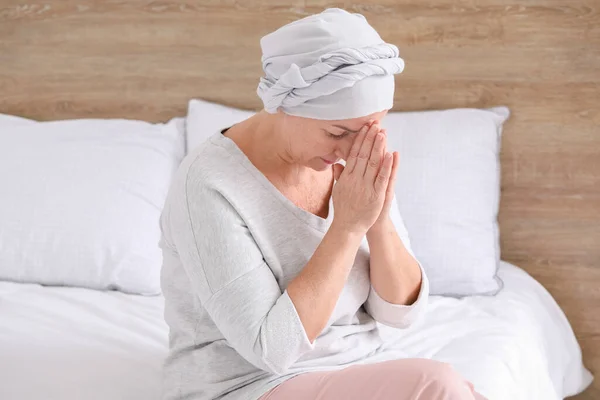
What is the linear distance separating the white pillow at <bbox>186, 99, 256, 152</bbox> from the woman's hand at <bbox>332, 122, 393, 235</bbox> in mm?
971

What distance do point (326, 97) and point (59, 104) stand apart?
1.43 metres

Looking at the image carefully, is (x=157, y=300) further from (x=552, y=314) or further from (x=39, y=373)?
(x=552, y=314)

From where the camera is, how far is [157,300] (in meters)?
2.10

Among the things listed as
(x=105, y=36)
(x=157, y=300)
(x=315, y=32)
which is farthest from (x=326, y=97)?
(x=105, y=36)

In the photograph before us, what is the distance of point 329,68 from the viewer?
4.27 ft

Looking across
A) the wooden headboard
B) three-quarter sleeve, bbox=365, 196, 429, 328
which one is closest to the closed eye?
three-quarter sleeve, bbox=365, 196, 429, 328

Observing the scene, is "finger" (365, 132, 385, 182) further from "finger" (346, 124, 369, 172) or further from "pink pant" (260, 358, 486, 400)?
"pink pant" (260, 358, 486, 400)

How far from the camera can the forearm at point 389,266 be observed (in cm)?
149

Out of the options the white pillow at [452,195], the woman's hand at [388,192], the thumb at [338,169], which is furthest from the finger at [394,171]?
the white pillow at [452,195]

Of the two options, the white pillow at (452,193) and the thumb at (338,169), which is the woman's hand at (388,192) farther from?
the white pillow at (452,193)

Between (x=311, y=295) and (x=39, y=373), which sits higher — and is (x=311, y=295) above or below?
above

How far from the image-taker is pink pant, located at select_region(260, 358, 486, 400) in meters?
1.24

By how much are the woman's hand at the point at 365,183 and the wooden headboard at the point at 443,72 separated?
3.35 ft

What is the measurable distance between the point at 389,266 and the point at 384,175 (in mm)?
198
